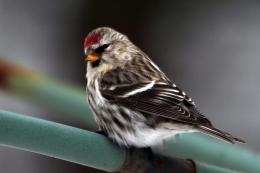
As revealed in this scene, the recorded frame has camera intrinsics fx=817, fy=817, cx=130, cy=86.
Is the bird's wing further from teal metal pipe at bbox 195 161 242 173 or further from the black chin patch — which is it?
teal metal pipe at bbox 195 161 242 173

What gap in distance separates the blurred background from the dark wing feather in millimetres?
2196

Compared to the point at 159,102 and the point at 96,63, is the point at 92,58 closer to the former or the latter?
the point at 96,63

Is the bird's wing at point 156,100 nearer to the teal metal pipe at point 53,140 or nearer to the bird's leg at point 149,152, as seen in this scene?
the bird's leg at point 149,152

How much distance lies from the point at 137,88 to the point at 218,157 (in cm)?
54

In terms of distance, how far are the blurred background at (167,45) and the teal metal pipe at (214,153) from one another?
8.30 ft

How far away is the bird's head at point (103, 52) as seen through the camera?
2.90m

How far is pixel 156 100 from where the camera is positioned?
2.68 m

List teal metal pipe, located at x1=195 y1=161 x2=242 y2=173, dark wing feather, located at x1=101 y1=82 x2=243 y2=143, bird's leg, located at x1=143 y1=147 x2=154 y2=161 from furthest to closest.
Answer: dark wing feather, located at x1=101 y1=82 x2=243 y2=143
bird's leg, located at x1=143 y1=147 x2=154 y2=161
teal metal pipe, located at x1=195 y1=161 x2=242 y2=173

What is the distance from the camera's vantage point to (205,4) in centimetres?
661

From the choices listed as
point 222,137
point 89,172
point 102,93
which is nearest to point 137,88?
point 102,93

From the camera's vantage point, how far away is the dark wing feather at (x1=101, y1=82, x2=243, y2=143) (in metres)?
2.54

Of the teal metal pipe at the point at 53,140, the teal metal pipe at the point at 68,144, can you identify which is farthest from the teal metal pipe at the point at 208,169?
the teal metal pipe at the point at 53,140

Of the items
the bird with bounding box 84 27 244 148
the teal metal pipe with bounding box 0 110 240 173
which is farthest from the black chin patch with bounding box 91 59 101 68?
the teal metal pipe with bounding box 0 110 240 173

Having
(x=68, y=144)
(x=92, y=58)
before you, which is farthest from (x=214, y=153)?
(x=92, y=58)
